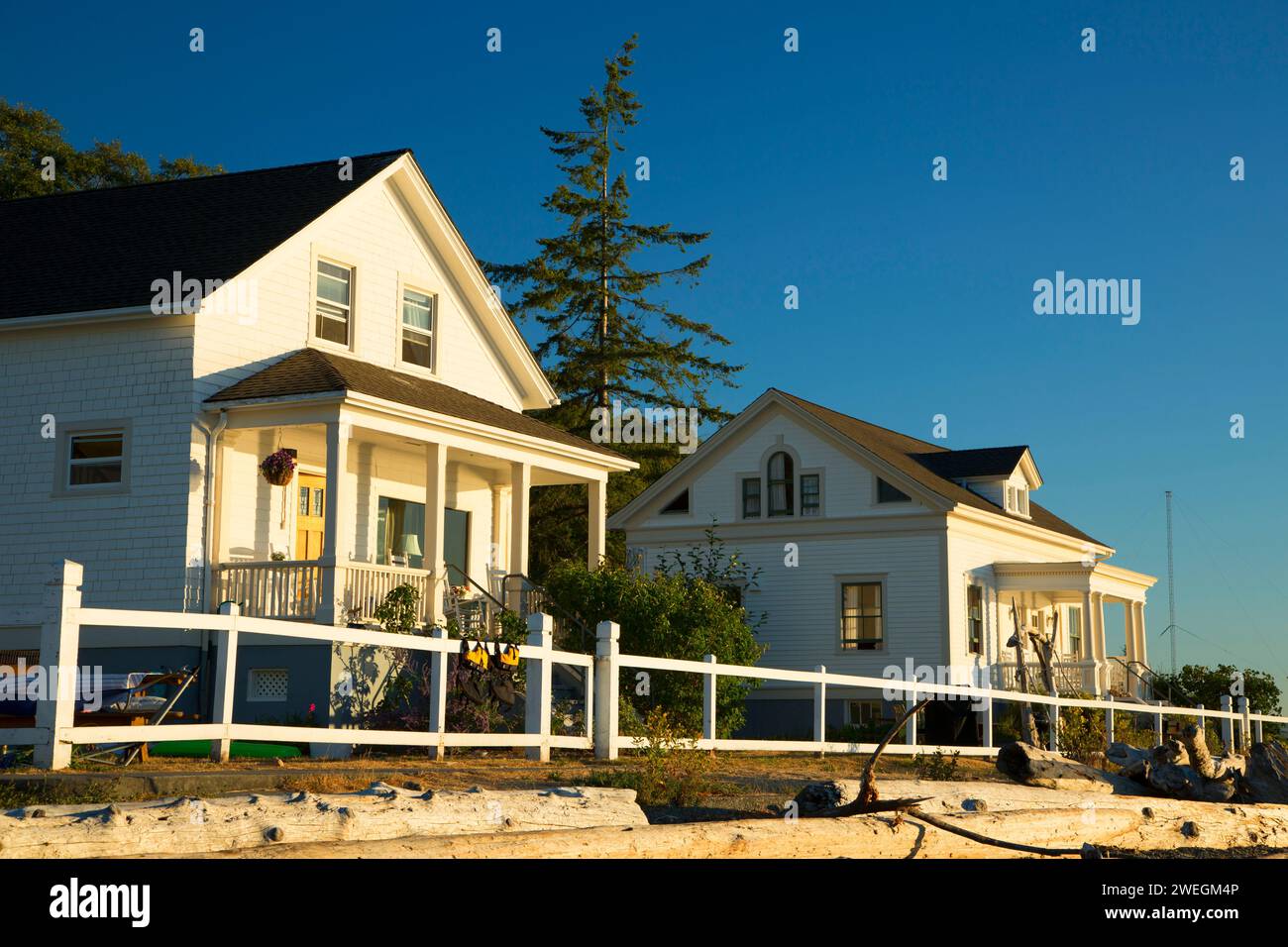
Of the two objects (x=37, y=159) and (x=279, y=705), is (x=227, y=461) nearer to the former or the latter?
(x=279, y=705)

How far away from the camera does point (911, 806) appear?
31.7 feet

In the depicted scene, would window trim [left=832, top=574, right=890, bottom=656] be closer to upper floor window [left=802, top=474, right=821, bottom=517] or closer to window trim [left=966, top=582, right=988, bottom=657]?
upper floor window [left=802, top=474, right=821, bottom=517]

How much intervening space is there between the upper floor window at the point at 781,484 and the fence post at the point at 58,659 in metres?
25.8

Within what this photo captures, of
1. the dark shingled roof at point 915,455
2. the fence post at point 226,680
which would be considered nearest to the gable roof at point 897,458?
the dark shingled roof at point 915,455

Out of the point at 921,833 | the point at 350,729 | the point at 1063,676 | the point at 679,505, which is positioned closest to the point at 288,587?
the point at 350,729

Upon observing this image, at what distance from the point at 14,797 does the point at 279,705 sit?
12.1 metres

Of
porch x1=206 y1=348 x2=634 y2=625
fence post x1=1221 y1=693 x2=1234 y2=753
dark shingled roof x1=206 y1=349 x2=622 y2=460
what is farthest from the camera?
fence post x1=1221 y1=693 x2=1234 y2=753

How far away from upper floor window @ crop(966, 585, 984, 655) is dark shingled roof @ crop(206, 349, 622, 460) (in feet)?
40.8

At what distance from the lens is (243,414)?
67.2ft

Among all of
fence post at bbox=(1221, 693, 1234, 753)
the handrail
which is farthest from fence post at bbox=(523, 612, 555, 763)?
fence post at bbox=(1221, 693, 1234, 753)

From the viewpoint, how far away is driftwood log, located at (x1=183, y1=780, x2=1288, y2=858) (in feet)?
23.0

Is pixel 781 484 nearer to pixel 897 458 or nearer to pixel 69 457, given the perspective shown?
pixel 897 458

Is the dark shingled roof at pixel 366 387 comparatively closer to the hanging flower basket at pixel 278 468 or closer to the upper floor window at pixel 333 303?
the upper floor window at pixel 333 303

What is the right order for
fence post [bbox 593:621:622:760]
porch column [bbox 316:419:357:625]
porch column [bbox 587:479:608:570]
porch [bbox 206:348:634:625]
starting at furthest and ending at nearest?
porch column [bbox 587:479:608:570] → porch [bbox 206:348:634:625] → porch column [bbox 316:419:357:625] → fence post [bbox 593:621:622:760]
